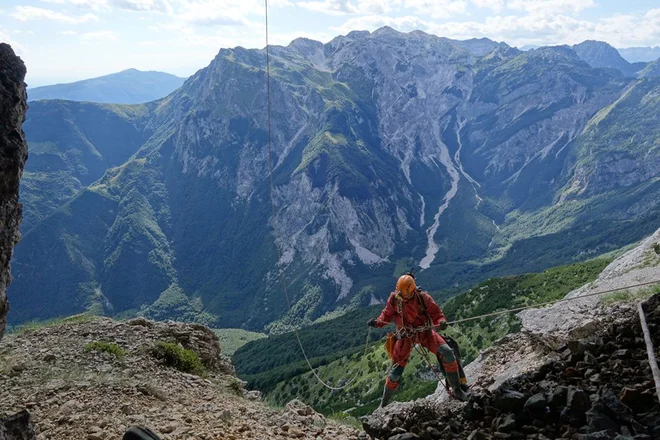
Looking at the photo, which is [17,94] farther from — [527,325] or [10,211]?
[527,325]

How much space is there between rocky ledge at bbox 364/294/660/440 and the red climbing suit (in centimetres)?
254

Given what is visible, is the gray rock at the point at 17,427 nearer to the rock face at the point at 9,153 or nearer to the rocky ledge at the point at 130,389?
the rocky ledge at the point at 130,389

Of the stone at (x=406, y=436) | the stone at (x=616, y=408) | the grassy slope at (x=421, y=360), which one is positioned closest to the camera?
the stone at (x=616, y=408)

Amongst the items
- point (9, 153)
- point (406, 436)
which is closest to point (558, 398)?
point (406, 436)

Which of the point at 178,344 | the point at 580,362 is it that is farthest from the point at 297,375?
the point at 580,362

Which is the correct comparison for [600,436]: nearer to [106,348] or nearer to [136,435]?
[136,435]

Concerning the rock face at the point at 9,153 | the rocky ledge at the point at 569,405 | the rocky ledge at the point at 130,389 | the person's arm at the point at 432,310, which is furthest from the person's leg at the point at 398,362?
the rock face at the point at 9,153

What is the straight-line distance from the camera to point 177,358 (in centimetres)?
1541

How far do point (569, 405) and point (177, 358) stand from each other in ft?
38.8

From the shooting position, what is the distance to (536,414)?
7.64 m

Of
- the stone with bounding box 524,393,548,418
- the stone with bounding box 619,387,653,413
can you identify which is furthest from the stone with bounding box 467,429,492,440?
the stone with bounding box 619,387,653,413

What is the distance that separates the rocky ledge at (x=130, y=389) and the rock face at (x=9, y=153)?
2.56 metres

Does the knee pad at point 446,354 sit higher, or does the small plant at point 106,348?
the knee pad at point 446,354

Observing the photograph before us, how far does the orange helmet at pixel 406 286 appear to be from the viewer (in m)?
12.7
